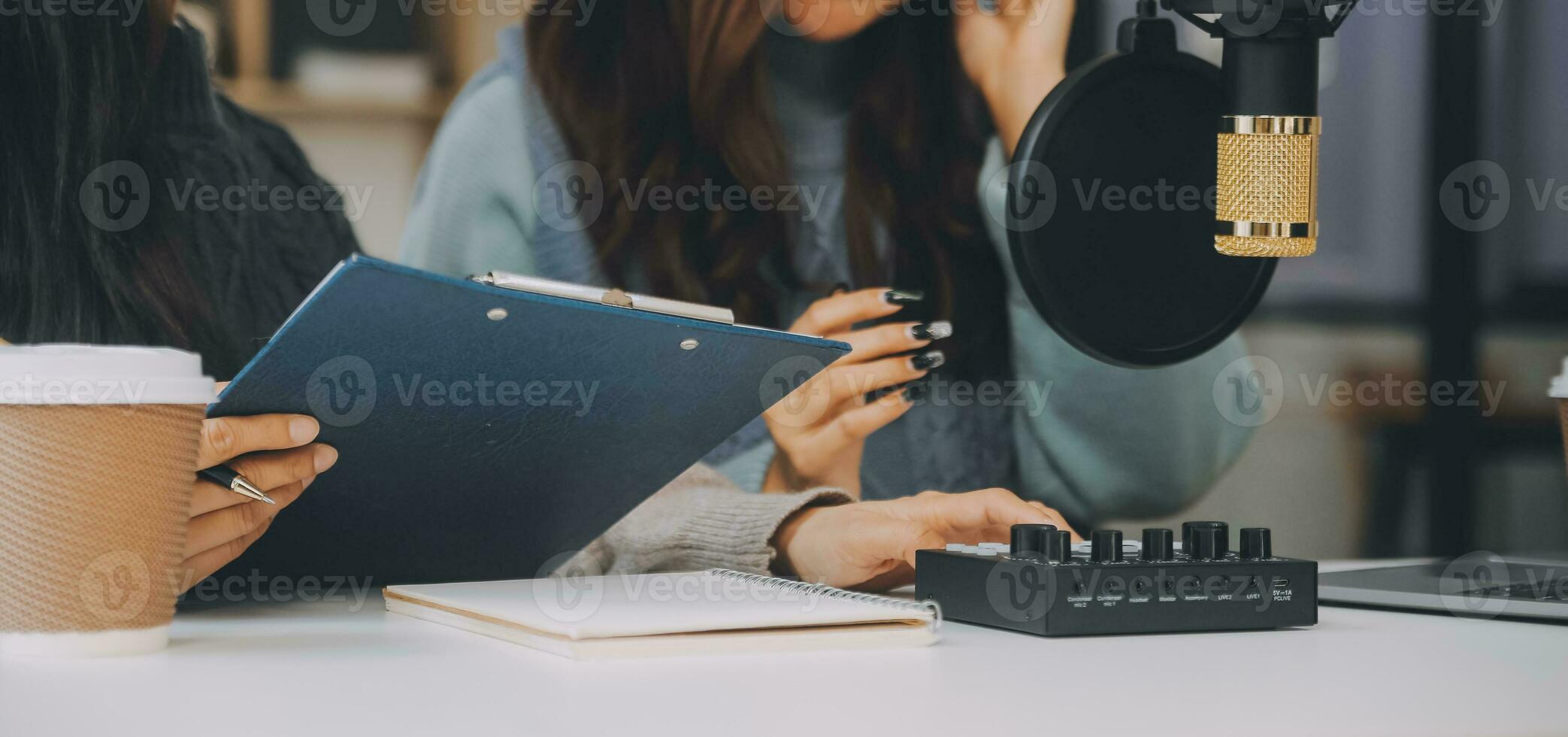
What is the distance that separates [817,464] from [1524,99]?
2.85 feet

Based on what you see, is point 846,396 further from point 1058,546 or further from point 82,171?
point 82,171

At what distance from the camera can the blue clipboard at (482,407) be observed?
750mm

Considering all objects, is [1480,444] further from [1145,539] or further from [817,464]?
[1145,539]

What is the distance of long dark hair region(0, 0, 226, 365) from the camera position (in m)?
1.24

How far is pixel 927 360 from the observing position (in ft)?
4.66

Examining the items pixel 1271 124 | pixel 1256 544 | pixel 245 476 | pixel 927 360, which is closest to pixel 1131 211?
pixel 1271 124

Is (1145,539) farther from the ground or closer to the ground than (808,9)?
closer to the ground

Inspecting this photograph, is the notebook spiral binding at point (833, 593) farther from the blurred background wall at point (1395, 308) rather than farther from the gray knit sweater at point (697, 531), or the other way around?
the blurred background wall at point (1395, 308)

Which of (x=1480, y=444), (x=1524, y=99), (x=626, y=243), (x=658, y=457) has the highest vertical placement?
(x=1524, y=99)

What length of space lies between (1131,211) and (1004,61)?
452 mm

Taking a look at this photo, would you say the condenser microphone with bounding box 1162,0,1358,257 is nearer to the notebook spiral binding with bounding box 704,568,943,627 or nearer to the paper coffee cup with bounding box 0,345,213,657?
the notebook spiral binding with bounding box 704,568,943,627

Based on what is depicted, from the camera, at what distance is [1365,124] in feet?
5.16

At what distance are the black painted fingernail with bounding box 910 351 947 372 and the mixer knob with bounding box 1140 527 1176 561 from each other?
22.8 inches

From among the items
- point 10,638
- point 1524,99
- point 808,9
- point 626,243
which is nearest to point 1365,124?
point 1524,99
